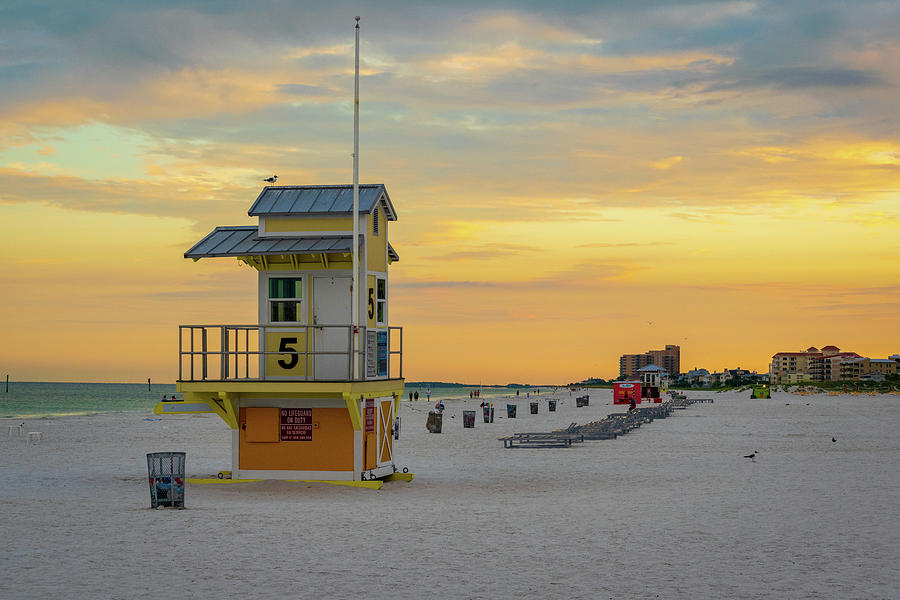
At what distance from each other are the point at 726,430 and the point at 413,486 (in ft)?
92.1

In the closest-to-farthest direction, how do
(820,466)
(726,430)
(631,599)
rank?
(631,599) < (820,466) < (726,430)

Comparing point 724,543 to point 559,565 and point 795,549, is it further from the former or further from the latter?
point 559,565

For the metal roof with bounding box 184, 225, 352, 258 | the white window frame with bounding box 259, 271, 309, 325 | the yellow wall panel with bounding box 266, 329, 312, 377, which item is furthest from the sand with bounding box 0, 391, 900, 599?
the metal roof with bounding box 184, 225, 352, 258

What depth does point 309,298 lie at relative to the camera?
77.0ft

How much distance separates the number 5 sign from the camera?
23.4m

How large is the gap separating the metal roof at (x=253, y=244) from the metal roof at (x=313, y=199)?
674mm

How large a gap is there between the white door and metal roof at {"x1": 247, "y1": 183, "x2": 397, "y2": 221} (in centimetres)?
175

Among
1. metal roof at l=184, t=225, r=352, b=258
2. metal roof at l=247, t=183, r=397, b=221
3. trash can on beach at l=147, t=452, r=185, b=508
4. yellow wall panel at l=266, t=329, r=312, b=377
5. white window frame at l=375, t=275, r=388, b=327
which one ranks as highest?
metal roof at l=247, t=183, r=397, b=221

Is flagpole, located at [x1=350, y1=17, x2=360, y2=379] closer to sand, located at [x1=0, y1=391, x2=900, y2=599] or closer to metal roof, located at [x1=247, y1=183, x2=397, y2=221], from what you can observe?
metal roof, located at [x1=247, y1=183, x2=397, y2=221]

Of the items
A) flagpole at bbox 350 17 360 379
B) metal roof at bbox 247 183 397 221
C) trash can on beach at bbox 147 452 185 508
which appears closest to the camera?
trash can on beach at bbox 147 452 185 508

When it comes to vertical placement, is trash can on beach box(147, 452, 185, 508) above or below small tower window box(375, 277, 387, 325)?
below

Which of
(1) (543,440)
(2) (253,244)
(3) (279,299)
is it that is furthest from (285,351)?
(1) (543,440)

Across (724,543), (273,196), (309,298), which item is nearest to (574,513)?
(724,543)

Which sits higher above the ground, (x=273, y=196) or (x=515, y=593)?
(x=273, y=196)
